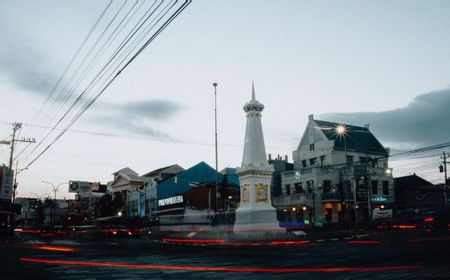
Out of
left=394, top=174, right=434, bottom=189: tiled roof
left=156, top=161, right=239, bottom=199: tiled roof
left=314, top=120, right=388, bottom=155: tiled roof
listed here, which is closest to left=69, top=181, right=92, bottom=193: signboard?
left=156, top=161, right=239, bottom=199: tiled roof

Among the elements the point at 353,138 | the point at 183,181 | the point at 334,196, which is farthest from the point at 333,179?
the point at 183,181

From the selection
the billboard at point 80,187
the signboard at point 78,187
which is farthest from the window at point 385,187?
the signboard at point 78,187

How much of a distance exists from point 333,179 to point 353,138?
30.1 feet

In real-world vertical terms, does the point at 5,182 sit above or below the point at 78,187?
below

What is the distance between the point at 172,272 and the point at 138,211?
6850cm

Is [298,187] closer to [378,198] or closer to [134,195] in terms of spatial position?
[378,198]

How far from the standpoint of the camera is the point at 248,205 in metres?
34.6

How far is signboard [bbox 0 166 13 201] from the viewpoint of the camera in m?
46.7

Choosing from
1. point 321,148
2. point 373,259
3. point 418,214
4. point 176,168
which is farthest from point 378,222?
point 176,168

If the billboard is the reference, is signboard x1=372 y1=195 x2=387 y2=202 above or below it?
below

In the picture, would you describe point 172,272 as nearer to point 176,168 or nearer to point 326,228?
point 326,228

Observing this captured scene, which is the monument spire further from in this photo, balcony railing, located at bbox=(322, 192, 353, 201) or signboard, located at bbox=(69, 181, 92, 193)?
signboard, located at bbox=(69, 181, 92, 193)

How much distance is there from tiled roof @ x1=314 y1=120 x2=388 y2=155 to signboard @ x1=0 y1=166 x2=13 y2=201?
130ft

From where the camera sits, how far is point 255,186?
114 ft
